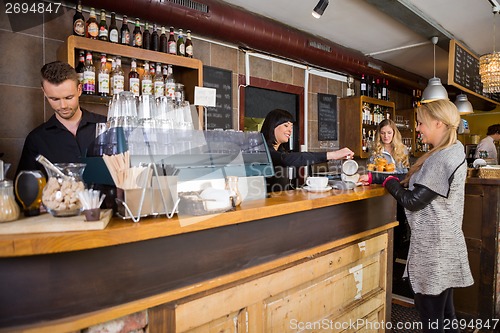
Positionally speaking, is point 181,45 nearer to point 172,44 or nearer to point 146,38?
point 172,44

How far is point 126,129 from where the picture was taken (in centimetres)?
140

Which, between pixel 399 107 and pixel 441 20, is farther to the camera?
pixel 399 107

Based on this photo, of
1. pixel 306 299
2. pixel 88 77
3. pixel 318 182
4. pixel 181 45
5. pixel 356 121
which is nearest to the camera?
pixel 306 299

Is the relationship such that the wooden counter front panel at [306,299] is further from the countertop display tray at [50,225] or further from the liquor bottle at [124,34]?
the liquor bottle at [124,34]

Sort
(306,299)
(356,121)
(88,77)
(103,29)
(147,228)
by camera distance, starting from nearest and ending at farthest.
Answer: (147,228), (306,299), (88,77), (103,29), (356,121)

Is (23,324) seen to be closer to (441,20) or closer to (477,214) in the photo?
(477,214)

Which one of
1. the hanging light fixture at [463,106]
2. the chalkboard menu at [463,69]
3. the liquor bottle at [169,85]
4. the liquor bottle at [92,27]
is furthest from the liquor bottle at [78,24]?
the hanging light fixture at [463,106]

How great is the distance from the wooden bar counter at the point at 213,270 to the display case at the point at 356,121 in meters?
3.10

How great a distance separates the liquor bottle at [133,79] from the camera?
2.73m

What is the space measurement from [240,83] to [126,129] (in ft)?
8.80

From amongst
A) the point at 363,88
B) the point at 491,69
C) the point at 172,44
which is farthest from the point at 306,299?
the point at 363,88

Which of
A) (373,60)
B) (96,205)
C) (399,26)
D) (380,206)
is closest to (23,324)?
(96,205)

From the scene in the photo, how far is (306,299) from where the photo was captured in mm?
1832

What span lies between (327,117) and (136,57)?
3147mm
